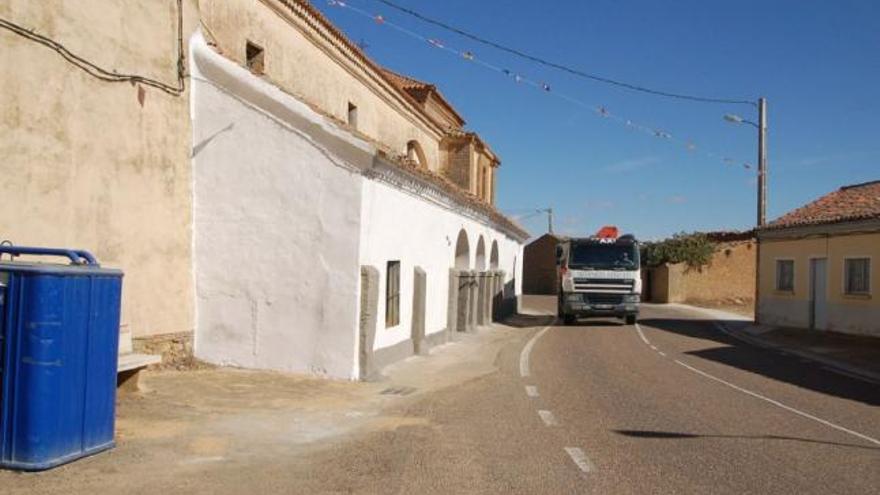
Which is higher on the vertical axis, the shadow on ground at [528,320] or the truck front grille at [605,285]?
the truck front grille at [605,285]

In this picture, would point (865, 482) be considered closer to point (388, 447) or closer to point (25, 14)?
point (388, 447)

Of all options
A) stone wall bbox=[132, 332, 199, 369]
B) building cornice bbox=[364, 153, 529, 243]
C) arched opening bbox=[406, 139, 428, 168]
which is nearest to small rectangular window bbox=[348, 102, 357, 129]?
building cornice bbox=[364, 153, 529, 243]

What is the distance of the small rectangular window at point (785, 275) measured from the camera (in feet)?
87.7

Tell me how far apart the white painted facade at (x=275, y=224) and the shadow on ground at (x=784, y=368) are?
23.9ft

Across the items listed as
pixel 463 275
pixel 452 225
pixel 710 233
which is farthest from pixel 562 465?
pixel 710 233

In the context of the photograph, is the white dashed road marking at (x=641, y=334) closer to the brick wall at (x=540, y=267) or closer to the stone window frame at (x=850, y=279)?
the stone window frame at (x=850, y=279)

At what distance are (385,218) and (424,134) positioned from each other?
14756 millimetres

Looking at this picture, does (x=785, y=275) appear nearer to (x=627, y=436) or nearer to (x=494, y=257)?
(x=494, y=257)

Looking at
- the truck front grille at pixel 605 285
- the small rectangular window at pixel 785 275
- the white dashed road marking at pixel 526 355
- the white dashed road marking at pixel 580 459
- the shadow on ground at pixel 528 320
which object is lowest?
the white dashed road marking at pixel 526 355

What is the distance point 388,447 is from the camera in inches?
309

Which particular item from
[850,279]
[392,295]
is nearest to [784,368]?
[392,295]

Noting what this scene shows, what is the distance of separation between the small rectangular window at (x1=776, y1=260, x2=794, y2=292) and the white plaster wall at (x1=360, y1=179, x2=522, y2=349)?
11.6m

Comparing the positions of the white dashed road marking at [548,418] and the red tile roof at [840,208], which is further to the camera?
the red tile roof at [840,208]

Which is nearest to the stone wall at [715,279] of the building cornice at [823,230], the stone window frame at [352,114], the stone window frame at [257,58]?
the building cornice at [823,230]
